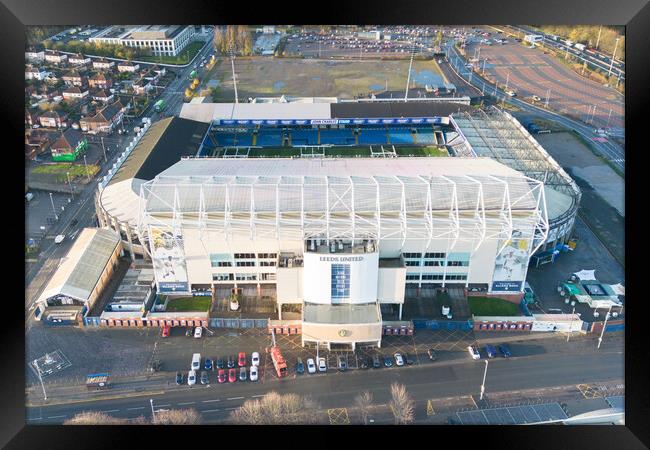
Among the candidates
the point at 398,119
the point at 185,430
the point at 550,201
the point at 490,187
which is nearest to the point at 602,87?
the point at 398,119

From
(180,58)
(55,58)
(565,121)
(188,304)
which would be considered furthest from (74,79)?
(565,121)

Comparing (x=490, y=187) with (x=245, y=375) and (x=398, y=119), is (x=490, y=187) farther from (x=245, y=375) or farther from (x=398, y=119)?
(x=398, y=119)

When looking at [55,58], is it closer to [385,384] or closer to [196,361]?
[196,361]

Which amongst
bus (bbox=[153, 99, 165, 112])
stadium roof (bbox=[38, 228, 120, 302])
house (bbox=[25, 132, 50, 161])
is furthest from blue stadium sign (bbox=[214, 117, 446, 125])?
stadium roof (bbox=[38, 228, 120, 302])

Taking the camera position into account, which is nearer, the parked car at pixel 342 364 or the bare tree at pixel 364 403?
the bare tree at pixel 364 403

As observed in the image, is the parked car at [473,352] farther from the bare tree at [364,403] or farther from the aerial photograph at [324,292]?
the bare tree at [364,403]

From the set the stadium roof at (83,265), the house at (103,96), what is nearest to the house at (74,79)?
the house at (103,96)
